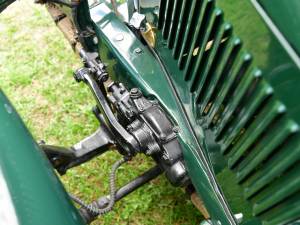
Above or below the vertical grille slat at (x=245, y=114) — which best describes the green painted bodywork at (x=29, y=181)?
above

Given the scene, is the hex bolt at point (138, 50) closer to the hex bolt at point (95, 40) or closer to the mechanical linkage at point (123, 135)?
the mechanical linkage at point (123, 135)

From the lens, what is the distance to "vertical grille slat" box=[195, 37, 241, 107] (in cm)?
102

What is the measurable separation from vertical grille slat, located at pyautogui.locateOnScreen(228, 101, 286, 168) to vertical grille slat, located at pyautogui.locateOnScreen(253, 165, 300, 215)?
12 cm

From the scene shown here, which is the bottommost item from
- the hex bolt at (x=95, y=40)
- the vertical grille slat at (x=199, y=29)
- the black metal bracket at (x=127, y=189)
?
the black metal bracket at (x=127, y=189)

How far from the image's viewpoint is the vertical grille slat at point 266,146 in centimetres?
92

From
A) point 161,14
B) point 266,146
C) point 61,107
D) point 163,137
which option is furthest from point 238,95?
point 61,107

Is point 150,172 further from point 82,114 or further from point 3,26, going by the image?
point 3,26

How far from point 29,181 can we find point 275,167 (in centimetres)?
59

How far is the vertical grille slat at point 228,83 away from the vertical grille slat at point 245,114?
0.05 metres

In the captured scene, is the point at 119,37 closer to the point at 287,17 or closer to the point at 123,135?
the point at 123,135

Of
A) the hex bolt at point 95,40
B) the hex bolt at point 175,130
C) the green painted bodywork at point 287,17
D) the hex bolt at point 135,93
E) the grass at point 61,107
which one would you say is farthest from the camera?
the grass at point 61,107

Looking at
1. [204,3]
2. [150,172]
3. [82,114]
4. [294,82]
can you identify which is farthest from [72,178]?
[294,82]

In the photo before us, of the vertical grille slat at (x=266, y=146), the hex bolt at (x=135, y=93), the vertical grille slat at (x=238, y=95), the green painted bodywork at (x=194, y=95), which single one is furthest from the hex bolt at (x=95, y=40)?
the vertical grille slat at (x=266, y=146)

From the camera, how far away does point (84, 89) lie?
2.59 metres
